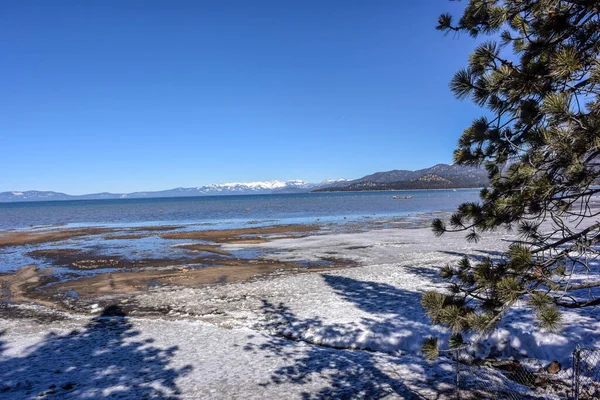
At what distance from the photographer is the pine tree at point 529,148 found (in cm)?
345

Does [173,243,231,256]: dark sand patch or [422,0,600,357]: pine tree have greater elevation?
[422,0,600,357]: pine tree

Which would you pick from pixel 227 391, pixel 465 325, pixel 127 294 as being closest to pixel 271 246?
pixel 127 294

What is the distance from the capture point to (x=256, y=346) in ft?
29.1

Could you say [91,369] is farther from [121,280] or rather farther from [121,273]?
[121,273]

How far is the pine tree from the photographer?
11.3 feet

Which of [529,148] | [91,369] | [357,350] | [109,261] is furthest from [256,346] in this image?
[109,261]

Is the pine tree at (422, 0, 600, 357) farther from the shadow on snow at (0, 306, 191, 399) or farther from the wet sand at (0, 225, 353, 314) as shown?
the wet sand at (0, 225, 353, 314)

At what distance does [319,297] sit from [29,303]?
37.4ft

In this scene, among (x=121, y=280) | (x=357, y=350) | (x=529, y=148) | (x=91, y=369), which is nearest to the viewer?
(x=529, y=148)

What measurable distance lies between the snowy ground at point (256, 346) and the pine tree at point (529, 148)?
111 centimetres

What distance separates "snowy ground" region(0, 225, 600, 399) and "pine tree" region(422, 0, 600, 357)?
111cm

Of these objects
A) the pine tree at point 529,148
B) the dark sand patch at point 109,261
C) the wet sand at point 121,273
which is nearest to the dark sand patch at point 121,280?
the wet sand at point 121,273

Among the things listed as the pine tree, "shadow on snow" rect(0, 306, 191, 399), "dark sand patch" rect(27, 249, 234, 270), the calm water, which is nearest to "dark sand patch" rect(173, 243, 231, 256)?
"dark sand patch" rect(27, 249, 234, 270)

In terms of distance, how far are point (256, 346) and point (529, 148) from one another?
7.51 m
